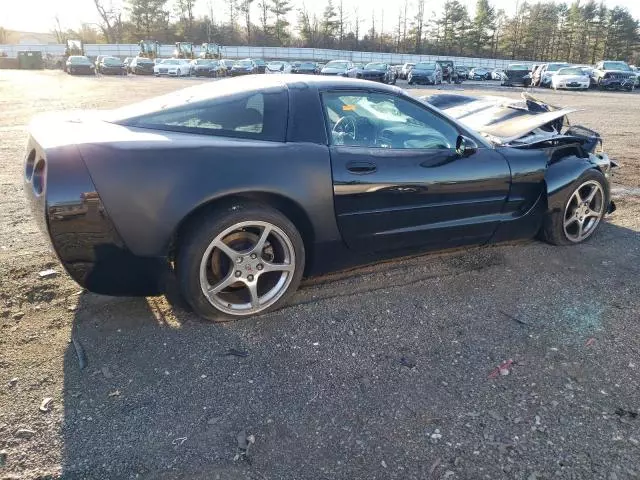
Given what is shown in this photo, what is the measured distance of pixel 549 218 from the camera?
4.12 meters

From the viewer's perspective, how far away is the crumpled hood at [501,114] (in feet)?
14.0

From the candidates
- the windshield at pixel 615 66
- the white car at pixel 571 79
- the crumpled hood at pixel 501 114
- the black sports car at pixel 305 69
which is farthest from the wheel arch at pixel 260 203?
the black sports car at pixel 305 69

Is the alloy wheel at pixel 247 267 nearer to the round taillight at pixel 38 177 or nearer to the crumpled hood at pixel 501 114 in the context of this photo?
the round taillight at pixel 38 177

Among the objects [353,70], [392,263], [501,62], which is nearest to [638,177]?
[392,263]

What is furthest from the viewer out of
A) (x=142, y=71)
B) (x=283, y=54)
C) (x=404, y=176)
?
(x=283, y=54)

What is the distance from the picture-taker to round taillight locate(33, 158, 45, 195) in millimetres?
2551

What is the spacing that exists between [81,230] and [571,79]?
31.6 meters

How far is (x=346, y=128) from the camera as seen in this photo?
3221 mm

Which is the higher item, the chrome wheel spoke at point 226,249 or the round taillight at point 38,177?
the round taillight at point 38,177

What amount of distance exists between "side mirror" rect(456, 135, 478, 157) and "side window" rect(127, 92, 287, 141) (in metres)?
1.29

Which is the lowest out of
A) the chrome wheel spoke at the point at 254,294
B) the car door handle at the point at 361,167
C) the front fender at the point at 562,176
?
the chrome wheel spoke at the point at 254,294

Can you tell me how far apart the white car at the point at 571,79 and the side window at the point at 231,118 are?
30459 mm

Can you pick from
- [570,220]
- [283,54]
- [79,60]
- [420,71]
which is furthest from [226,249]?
[283,54]

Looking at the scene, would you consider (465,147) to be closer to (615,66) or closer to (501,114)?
(501,114)
